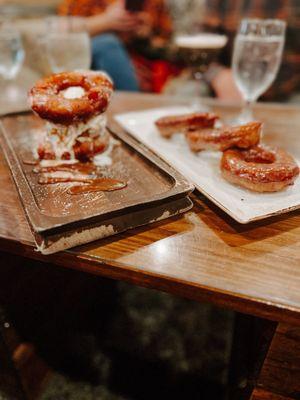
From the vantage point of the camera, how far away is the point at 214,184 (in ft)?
2.54

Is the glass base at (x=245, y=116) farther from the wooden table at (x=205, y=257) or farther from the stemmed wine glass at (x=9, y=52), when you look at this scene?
the stemmed wine glass at (x=9, y=52)

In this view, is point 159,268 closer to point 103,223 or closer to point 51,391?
point 103,223

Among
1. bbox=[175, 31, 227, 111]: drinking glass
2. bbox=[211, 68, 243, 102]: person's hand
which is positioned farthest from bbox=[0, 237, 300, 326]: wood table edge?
bbox=[211, 68, 243, 102]: person's hand

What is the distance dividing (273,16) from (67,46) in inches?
148

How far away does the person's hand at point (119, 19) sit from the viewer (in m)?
2.54

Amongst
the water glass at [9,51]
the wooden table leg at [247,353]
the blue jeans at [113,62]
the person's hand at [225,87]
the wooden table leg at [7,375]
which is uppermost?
the water glass at [9,51]

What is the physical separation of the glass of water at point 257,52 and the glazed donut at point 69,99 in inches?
21.1

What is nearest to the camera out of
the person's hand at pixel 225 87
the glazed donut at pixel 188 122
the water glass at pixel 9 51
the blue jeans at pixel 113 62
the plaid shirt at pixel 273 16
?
the glazed donut at pixel 188 122

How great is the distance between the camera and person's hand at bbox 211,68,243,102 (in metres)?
2.58

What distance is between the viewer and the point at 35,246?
64 centimetres

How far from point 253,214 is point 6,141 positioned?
66 centimetres

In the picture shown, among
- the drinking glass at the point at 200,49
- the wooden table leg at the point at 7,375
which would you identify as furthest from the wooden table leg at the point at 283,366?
the drinking glass at the point at 200,49

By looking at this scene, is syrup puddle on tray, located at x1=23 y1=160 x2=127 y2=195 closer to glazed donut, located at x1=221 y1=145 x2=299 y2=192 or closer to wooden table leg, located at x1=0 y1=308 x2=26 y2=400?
glazed donut, located at x1=221 y1=145 x2=299 y2=192

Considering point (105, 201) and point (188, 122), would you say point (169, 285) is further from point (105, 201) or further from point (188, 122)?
point (188, 122)
